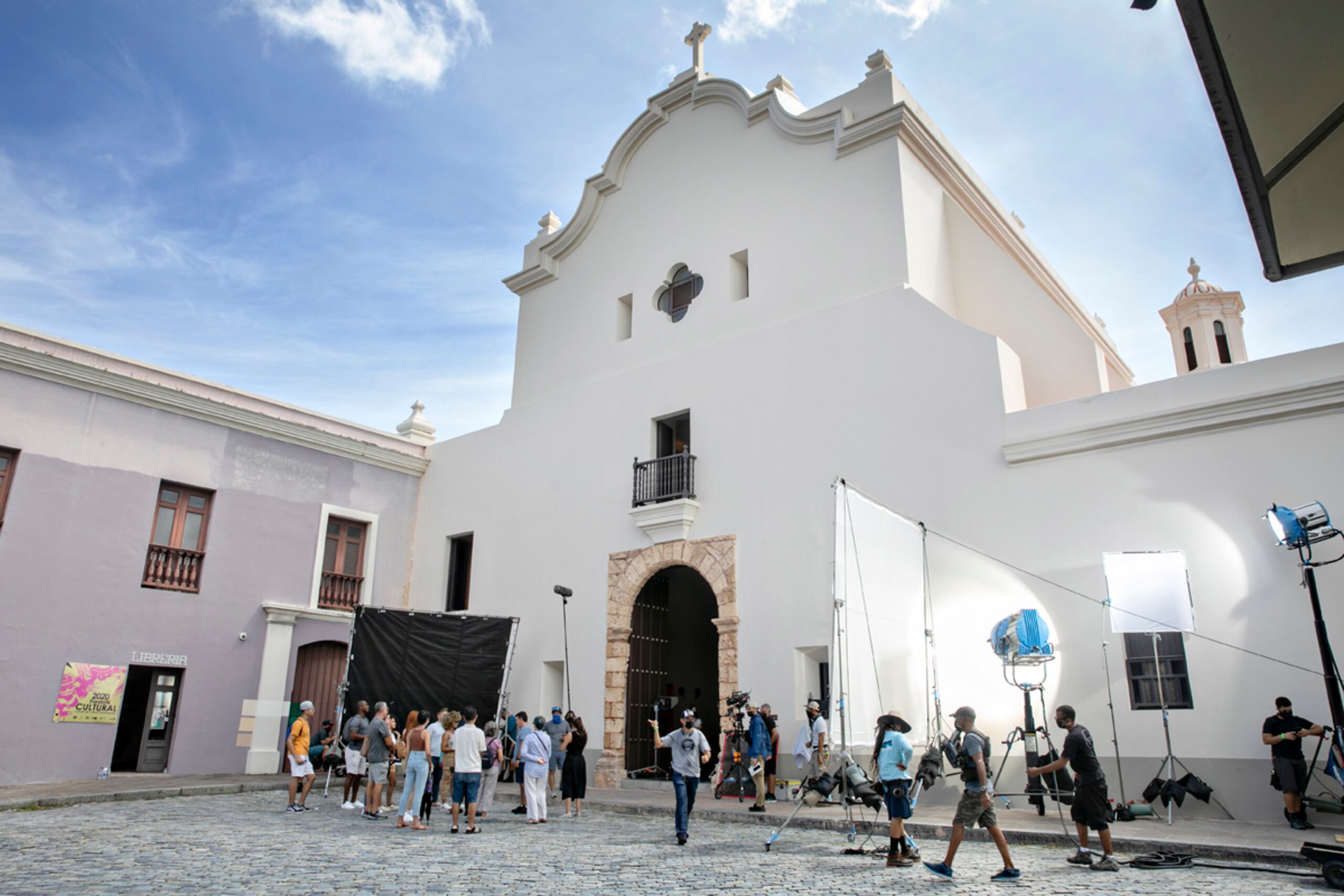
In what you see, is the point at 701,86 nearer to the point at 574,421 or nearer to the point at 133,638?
the point at 574,421

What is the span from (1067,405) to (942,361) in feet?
5.80

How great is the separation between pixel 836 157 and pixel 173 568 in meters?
12.9

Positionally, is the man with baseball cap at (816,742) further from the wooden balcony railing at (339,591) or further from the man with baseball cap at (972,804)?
the wooden balcony railing at (339,591)

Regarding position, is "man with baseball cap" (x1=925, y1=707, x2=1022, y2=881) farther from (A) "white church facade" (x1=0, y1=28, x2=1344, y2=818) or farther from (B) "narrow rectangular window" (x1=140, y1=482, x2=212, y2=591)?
(B) "narrow rectangular window" (x1=140, y1=482, x2=212, y2=591)

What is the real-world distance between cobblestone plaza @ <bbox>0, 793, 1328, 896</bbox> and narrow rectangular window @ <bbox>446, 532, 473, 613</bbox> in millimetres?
7588

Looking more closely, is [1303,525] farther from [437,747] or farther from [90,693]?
[90,693]

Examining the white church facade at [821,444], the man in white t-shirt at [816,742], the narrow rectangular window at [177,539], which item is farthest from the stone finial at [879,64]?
the narrow rectangular window at [177,539]

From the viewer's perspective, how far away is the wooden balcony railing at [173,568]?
14.7m

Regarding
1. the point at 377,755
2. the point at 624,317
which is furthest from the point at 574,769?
the point at 624,317

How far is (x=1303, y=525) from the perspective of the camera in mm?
8703

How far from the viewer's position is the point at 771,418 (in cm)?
1377

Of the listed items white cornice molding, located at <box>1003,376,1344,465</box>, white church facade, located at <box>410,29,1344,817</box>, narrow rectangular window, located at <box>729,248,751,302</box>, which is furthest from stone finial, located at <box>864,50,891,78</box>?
white cornice molding, located at <box>1003,376,1344,465</box>

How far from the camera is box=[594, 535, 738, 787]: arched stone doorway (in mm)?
13281

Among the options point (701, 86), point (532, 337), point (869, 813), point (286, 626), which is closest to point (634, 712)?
point (869, 813)
